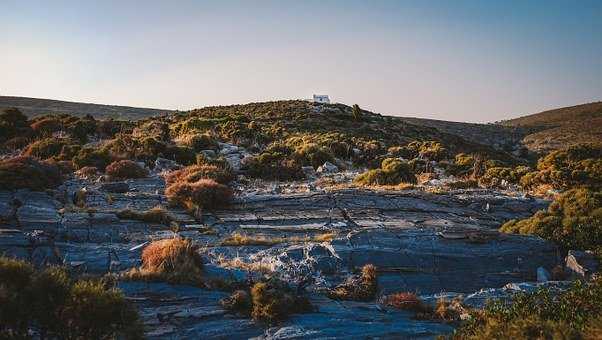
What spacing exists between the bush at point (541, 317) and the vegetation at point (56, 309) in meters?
4.87

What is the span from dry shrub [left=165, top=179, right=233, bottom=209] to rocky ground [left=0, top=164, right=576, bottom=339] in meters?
0.47

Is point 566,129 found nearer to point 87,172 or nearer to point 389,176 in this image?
point 389,176

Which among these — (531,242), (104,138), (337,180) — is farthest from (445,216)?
(104,138)

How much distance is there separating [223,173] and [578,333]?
1745 cm

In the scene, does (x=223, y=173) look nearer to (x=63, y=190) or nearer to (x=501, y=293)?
(x=63, y=190)

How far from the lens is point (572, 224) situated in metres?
14.4

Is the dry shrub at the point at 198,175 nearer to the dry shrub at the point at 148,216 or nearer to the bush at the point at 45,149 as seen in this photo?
the dry shrub at the point at 148,216

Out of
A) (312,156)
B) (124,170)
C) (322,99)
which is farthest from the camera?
(322,99)

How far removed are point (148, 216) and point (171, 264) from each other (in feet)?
16.7

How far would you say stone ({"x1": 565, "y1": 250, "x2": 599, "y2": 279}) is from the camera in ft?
37.9

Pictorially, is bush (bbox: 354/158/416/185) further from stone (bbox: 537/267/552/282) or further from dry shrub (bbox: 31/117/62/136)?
dry shrub (bbox: 31/117/62/136)

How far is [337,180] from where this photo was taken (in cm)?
2550

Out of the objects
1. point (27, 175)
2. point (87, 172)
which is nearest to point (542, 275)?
point (27, 175)

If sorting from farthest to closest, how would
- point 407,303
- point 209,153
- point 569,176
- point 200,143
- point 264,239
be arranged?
point 200,143, point 209,153, point 569,176, point 264,239, point 407,303
